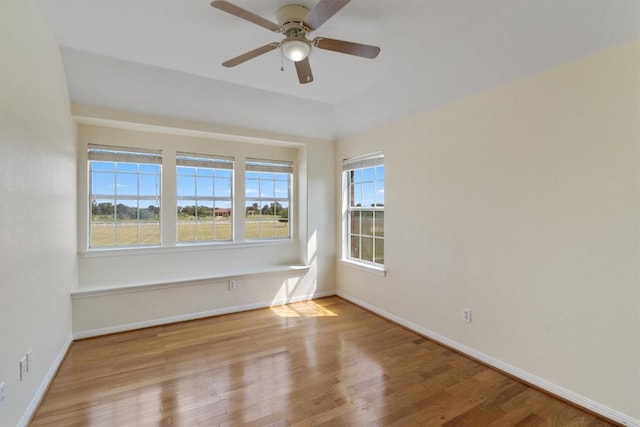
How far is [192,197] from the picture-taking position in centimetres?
398

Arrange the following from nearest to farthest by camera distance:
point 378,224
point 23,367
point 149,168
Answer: point 23,367 < point 149,168 < point 378,224

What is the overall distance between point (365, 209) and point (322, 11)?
276cm

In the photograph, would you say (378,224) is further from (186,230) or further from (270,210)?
(186,230)

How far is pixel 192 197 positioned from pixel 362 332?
9.09 ft

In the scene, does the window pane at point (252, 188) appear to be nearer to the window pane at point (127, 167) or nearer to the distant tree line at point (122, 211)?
the distant tree line at point (122, 211)

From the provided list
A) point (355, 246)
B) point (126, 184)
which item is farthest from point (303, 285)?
point (126, 184)

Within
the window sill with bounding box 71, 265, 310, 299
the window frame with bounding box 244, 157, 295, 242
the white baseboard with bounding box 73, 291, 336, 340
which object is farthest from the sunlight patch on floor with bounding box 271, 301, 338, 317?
the window frame with bounding box 244, 157, 295, 242

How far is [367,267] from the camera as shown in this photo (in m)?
3.97

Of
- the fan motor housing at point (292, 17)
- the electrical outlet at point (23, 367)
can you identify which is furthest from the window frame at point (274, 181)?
the electrical outlet at point (23, 367)

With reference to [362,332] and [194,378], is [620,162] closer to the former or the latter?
[362,332]

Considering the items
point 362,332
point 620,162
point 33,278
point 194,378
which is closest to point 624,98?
point 620,162

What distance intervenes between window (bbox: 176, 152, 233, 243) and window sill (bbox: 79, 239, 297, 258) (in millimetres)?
127

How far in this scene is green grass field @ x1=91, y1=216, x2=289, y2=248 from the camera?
352 cm

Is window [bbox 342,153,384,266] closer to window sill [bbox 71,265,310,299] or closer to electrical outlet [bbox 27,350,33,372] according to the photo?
window sill [bbox 71,265,310,299]
